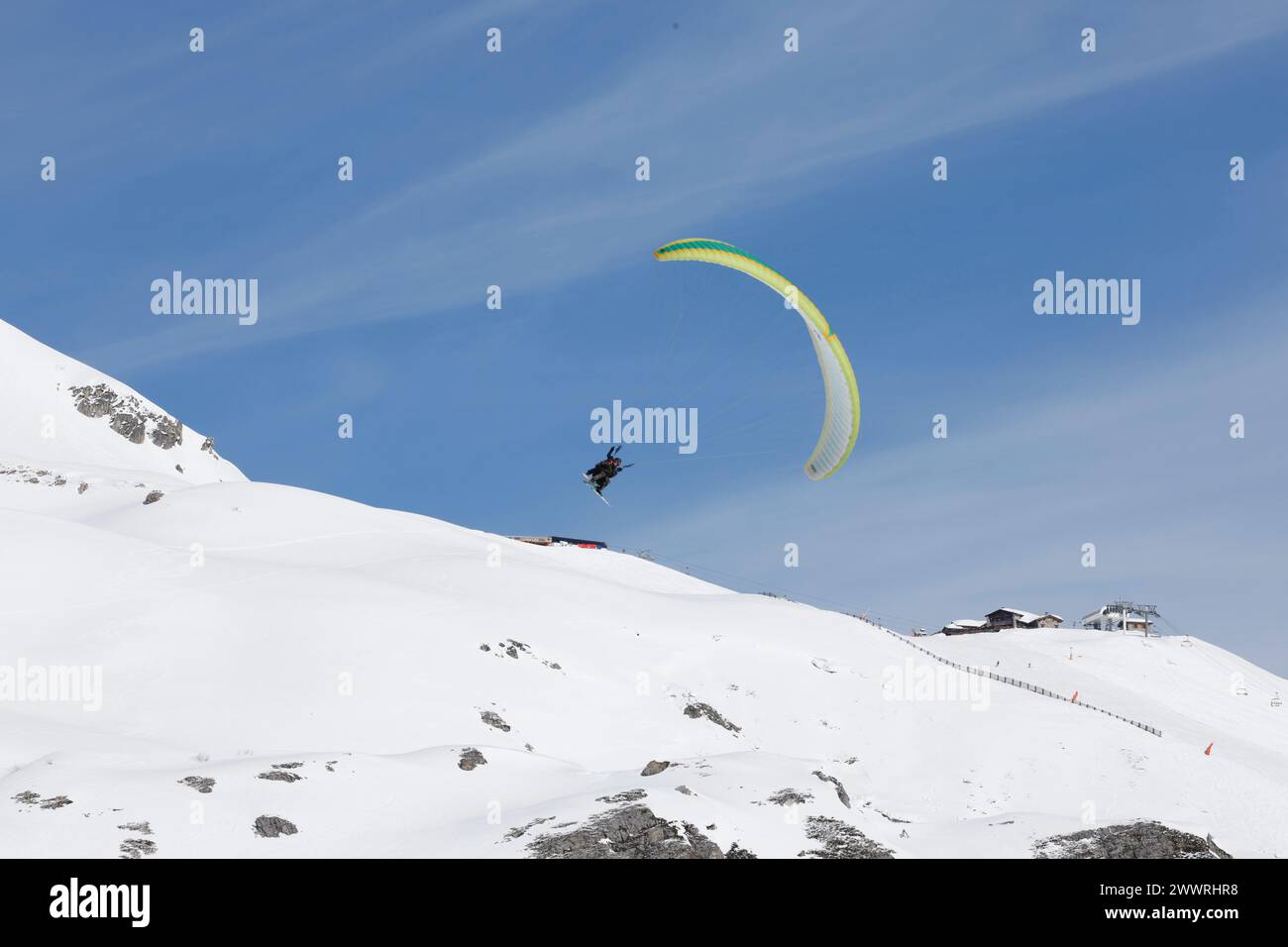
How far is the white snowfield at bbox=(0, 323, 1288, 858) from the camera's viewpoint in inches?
1273

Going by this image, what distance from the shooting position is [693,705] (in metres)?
53.6

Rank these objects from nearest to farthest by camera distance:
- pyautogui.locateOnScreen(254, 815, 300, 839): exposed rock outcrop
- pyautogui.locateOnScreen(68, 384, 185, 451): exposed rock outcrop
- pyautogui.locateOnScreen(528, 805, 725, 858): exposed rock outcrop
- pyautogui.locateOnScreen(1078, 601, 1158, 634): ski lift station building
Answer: pyautogui.locateOnScreen(528, 805, 725, 858): exposed rock outcrop, pyautogui.locateOnScreen(254, 815, 300, 839): exposed rock outcrop, pyautogui.locateOnScreen(1078, 601, 1158, 634): ski lift station building, pyautogui.locateOnScreen(68, 384, 185, 451): exposed rock outcrop

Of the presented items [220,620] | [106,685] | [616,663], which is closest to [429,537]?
[616,663]

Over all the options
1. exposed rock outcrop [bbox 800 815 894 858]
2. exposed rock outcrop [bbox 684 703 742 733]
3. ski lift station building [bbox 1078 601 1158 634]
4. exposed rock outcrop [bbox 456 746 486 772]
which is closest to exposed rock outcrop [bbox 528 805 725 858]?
exposed rock outcrop [bbox 800 815 894 858]

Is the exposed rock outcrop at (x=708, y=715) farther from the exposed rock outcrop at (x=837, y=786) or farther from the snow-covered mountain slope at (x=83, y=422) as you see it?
the snow-covered mountain slope at (x=83, y=422)

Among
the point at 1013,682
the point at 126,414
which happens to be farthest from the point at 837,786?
the point at 126,414

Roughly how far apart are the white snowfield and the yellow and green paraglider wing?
389 inches

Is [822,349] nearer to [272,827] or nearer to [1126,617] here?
[272,827]

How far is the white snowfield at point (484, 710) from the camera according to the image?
32.3 m

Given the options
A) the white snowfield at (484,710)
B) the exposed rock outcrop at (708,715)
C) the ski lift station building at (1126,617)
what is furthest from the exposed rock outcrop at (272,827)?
the ski lift station building at (1126,617)

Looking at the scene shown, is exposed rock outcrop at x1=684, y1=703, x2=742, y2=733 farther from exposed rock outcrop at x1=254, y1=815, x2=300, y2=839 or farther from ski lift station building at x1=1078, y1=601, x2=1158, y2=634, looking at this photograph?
ski lift station building at x1=1078, y1=601, x2=1158, y2=634
